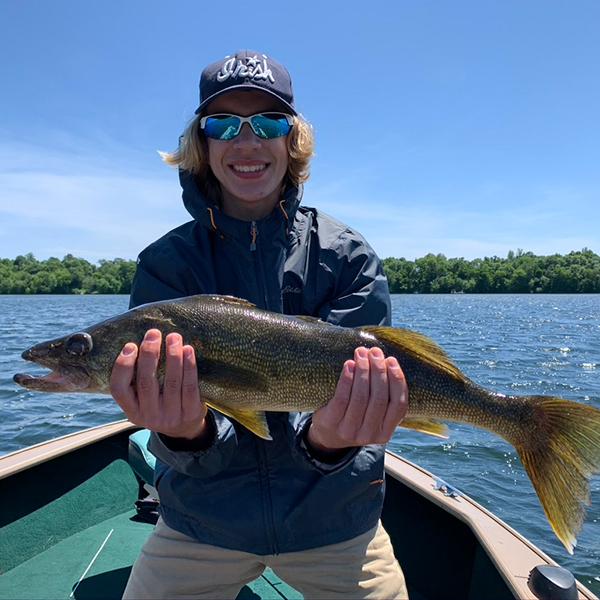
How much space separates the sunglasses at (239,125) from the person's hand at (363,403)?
1604 mm

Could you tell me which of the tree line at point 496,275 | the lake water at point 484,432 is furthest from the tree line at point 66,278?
the lake water at point 484,432

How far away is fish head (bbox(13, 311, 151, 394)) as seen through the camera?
3307 millimetres

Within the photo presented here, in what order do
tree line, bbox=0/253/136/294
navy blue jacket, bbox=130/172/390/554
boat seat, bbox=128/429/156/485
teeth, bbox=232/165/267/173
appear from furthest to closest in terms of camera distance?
tree line, bbox=0/253/136/294 → boat seat, bbox=128/429/156/485 → teeth, bbox=232/165/267/173 → navy blue jacket, bbox=130/172/390/554

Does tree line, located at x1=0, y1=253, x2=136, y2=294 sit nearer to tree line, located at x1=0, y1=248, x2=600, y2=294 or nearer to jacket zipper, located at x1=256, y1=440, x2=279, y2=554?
tree line, located at x1=0, y1=248, x2=600, y2=294

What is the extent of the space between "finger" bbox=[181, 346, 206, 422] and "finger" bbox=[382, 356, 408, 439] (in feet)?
3.47

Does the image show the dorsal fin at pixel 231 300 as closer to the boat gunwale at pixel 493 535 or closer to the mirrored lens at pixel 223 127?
the mirrored lens at pixel 223 127

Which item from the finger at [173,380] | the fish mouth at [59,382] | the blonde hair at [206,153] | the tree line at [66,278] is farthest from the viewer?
the tree line at [66,278]

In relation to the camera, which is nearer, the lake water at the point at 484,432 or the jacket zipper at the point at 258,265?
the jacket zipper at the point at 258,265

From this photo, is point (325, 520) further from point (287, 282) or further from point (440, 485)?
point (440, 485)

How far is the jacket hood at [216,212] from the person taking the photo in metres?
3.58

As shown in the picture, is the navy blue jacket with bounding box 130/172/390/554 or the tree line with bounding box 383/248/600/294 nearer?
the navy blue jacket with bounding box 130/172/390/554

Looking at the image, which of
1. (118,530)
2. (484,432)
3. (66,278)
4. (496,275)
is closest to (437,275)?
(496,275)

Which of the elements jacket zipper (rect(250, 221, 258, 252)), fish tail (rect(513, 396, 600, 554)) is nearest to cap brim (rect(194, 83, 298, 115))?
jacket zipper (rect(250, 221, 258, 252))

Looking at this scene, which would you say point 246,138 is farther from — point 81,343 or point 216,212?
point 81,343
